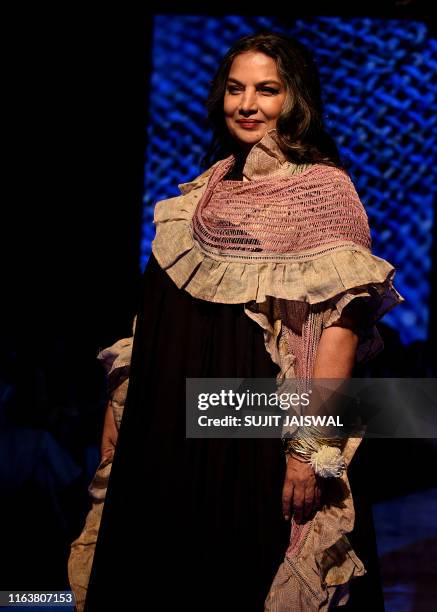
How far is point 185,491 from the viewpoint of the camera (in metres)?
1.56

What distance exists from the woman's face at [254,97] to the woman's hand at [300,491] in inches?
25.3

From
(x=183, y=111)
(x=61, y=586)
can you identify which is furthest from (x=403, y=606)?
(x=183, y=111)

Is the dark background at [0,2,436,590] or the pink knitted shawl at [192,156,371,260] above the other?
the dark background at [0,2,436,590]

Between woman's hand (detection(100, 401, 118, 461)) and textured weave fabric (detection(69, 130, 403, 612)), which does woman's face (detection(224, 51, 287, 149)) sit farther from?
woman's hand (detection(100, 401, 118, 461))

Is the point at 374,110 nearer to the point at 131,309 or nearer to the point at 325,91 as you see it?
the point at 325,91

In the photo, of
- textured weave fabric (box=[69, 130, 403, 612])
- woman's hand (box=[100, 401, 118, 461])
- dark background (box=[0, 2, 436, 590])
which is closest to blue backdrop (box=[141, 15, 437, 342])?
dark background (box=[0, 2, 436, 590])

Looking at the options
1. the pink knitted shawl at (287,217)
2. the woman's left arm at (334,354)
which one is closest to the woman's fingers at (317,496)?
the woman's left arm at (334,354)

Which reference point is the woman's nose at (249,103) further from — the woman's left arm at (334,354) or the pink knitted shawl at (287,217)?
the woman's left arm at (334,354)

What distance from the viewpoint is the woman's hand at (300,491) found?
1462 millimetres

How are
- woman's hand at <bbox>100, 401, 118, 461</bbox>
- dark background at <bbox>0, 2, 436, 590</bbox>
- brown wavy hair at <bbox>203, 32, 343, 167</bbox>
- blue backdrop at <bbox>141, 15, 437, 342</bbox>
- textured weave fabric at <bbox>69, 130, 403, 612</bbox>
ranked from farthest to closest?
blue backdrop at <bbox>141, 15, 437, 342</bbox>
dark background at <bbox>0, 2, 436, 590</bbox>
woman's hand at <bbox>100, 401, 118, 461</bbox>
brown wavy hair at <bbox>203, 32, 343, 167</bbox>
textured weave fabric at <bbox>69, 130, 403, 612</bbox>

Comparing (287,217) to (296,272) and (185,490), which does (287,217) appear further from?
(185,490)

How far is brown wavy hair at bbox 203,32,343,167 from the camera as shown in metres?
1.65

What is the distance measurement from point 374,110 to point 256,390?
3.45m

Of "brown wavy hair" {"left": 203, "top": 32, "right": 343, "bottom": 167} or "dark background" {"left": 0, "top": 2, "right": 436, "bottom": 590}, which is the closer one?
"brown wavy hair" {"left": 203, "top": 32, "right": 343, "bottom": 167}
